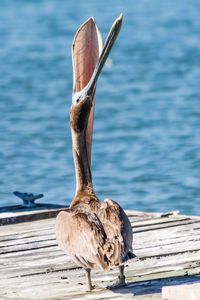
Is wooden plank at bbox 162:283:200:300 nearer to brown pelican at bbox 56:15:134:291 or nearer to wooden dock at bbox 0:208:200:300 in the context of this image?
wooden dock at bbox 0:208:200:300

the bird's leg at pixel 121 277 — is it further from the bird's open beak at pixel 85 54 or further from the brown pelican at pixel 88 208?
the bird's open beak at pixel 85 54

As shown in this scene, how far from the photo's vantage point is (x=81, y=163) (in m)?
7.31

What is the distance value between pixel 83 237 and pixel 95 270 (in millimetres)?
820

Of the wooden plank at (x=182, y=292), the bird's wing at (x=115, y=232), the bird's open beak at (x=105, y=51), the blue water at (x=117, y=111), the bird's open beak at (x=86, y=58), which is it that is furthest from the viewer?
the blue water at (x=117, y=111)

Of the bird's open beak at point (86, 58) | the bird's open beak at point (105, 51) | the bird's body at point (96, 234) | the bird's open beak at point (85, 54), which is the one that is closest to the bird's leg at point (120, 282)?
the bird's body at point (96, 234)

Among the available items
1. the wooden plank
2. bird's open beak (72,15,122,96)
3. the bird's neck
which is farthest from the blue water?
the wooden plank

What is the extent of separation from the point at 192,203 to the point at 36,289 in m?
6.94

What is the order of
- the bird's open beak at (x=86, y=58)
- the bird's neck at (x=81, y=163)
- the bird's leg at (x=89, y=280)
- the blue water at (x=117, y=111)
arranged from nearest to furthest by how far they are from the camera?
the bird's leg at (x=89, y=280) → the bird's neck at (x=81, y=163) → the bird's open beak at (x=86, y=58) → the blue water at (x=117, y=111)

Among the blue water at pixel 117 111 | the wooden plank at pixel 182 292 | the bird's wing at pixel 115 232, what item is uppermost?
the blue water at pixel 117 111

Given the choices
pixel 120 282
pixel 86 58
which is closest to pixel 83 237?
pixel 120 282

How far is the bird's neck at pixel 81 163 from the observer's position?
726 cm

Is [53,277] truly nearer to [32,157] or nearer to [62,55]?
[32,157]

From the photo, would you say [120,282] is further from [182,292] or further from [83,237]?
[182,292]

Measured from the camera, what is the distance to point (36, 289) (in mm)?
7066
